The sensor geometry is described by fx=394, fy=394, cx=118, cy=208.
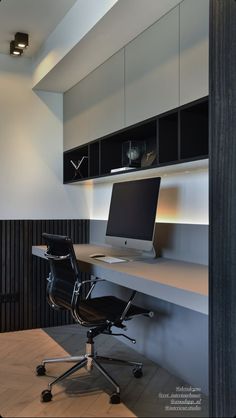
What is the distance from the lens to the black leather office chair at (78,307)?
2352mm

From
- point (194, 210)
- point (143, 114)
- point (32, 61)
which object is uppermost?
point (32, 61)

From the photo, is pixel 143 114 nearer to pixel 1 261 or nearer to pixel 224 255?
pixel 224 255

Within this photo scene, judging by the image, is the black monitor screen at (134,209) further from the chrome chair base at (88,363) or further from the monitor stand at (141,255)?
the chrome chair base at (88,363)

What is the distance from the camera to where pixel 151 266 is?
2.36 meters

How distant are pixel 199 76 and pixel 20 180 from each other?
225 centimetres

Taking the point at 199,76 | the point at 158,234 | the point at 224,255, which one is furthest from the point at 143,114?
the point at 224,255

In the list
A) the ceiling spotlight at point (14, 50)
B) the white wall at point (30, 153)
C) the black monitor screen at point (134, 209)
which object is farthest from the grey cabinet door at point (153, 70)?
the white wall at point (30, 153)

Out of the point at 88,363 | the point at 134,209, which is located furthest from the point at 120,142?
the point at 88,363

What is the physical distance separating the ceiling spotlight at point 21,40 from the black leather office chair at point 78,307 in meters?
1.85

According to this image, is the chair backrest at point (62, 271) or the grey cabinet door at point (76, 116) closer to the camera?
the chair backrest at point (62, 271)

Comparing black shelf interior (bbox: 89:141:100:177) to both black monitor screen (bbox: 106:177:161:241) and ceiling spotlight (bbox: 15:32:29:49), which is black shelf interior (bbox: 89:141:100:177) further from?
ceiling spotlight (bbox: 15:32:29:49)

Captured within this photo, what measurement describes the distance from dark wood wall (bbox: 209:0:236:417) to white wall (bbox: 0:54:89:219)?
2791mm

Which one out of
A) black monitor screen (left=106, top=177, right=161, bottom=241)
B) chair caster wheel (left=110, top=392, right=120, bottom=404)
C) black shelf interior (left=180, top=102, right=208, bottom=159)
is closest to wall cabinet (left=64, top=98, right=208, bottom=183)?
black shelf interior (left=180, top=102, right=208, bottom=159)

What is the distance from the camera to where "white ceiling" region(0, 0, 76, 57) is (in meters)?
2.90
